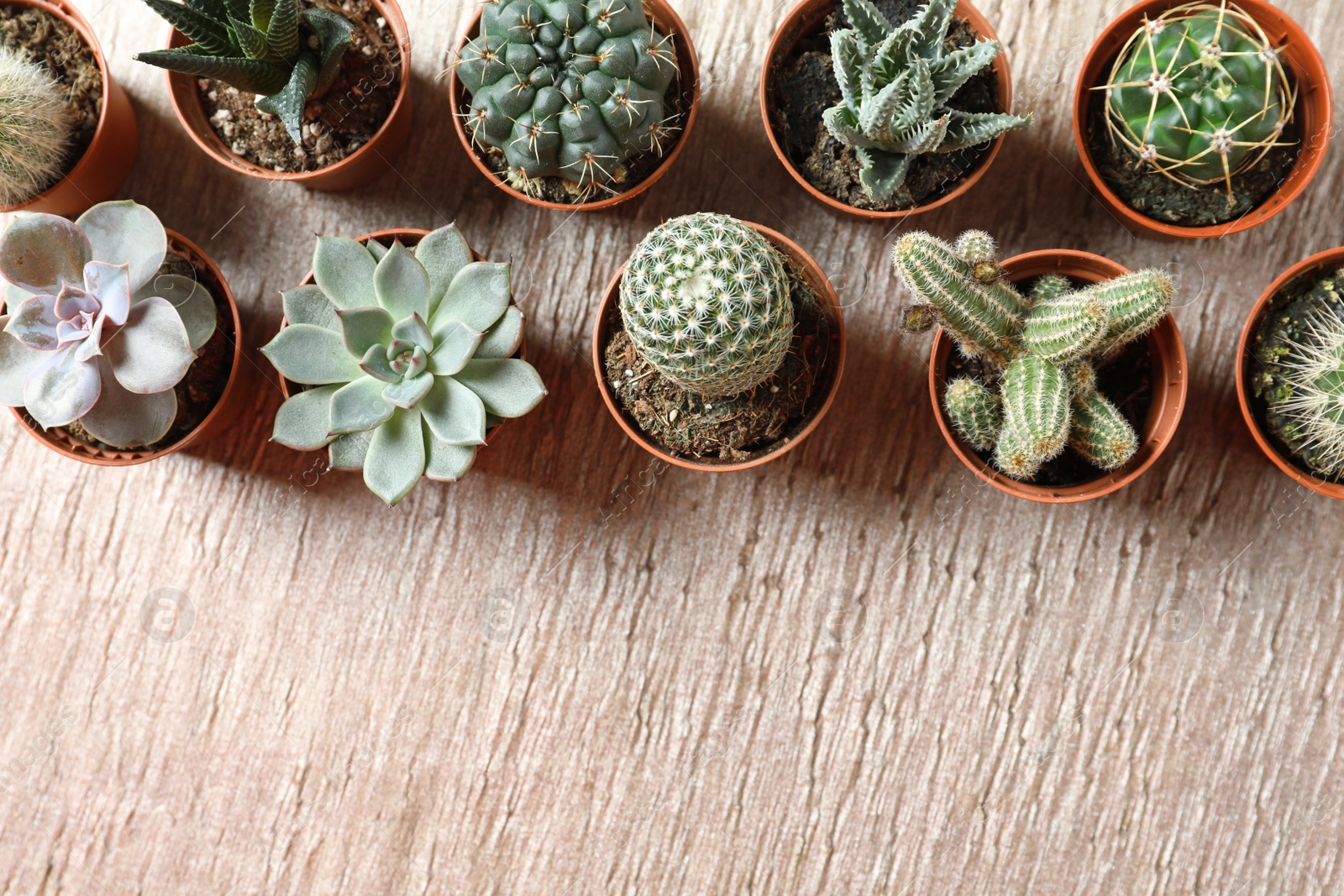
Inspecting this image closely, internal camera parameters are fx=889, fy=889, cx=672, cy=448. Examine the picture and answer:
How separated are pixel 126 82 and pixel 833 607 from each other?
5.22 feet

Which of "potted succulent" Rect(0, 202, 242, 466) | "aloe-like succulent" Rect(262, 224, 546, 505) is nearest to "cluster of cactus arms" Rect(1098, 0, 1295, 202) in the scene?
"aloe-like succulent" Rect(262, 224, 546, 505)

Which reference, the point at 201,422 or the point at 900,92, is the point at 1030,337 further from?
the point at 201,422

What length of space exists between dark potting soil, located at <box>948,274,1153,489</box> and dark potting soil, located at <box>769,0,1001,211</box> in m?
0.26

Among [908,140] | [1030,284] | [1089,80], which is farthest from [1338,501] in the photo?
[908,140]

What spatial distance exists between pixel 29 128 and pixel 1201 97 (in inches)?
68.9

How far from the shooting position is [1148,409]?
1.43 m

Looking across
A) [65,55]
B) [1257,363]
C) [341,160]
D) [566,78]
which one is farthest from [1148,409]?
[65,55]

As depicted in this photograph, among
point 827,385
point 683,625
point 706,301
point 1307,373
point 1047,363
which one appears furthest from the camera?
point 683,625

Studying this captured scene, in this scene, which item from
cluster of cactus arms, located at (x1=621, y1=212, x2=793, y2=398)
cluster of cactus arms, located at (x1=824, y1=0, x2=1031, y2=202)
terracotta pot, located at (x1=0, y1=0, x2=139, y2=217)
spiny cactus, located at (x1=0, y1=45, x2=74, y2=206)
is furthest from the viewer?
terracotta pot, located at (x1=0, y1=0, x2=139, y2=217)

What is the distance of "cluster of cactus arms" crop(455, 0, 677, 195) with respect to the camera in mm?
1256

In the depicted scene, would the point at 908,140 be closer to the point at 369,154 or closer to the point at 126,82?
the point at 369,154

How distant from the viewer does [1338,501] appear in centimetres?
154

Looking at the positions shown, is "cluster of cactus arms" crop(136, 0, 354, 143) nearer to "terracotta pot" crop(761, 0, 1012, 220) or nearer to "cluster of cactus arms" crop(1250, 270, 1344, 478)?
"terracotta pot" crop(761, 0, 1012, 220)

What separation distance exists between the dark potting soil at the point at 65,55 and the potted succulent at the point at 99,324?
0.97ft
